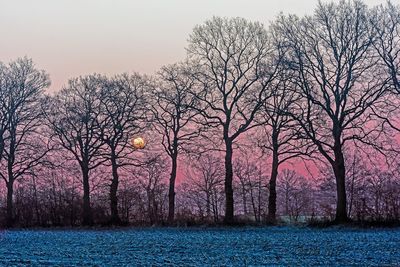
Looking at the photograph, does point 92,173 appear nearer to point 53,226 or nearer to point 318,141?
point 53,226

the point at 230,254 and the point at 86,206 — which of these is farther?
the point at 86,206

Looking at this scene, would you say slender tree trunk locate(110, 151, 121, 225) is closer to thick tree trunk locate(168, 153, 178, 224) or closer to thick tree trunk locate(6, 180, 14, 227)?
thick tree trunk locate(168, 153, 178, 224)

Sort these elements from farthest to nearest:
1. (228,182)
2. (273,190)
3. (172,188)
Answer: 1. (172,188)
2. (273,190)
3. (228,182)

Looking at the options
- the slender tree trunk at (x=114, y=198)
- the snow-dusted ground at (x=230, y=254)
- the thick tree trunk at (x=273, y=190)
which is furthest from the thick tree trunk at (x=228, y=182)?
the snow-dusted ground at (x=230, y=254)

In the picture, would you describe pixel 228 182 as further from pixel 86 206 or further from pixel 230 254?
pixel 230 254

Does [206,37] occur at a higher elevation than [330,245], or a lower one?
higher

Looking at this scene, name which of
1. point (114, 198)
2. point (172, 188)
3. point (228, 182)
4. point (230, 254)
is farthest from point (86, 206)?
point (230, 254)

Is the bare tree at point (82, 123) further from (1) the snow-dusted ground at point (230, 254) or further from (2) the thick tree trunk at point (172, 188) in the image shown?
(1) the snow-dusted ground at point (230, 254)

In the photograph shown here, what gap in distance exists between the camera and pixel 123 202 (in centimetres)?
4981

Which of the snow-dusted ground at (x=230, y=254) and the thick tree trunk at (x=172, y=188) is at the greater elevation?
the thick tree trunk at (x=172, y=188)

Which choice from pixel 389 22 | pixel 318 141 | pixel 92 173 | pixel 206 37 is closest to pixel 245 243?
pixel 318 141

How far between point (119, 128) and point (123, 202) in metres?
6.74

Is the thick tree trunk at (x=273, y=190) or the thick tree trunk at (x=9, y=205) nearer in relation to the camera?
the thick tree trunk at (x=273, y=190)

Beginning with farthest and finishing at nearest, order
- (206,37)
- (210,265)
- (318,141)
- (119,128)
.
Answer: (119,128) → (206,37) → (318,141) → (210,265)
